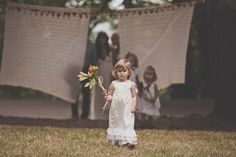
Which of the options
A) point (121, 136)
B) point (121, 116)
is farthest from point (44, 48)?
point (121, 136)

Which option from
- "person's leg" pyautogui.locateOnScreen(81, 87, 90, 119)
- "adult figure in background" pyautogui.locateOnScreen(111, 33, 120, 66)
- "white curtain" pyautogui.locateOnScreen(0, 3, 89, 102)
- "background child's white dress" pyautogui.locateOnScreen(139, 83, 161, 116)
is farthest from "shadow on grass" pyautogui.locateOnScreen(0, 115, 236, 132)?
"person's leg" pyautogui.locateOnScreen(81, 87, 90, 119)

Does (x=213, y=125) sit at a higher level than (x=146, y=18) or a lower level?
lower

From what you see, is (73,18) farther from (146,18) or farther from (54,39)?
(146,18)

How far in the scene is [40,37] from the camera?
13773mm

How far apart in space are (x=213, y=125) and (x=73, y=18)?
372cm

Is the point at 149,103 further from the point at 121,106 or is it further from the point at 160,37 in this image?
the point at 121,106

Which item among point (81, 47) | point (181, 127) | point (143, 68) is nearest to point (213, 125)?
point (181, 127)

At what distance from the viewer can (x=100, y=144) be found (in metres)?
8.90

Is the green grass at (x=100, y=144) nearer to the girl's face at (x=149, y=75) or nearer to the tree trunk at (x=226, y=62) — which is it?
the girl's face at (x=149, y=75)

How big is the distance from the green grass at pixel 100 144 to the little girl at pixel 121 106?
0.21 m

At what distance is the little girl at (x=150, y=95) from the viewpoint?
14.2 meters

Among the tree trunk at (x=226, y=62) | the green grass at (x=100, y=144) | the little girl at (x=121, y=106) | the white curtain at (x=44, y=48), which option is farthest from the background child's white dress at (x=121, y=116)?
the tree trunk at (x=226, y=62)

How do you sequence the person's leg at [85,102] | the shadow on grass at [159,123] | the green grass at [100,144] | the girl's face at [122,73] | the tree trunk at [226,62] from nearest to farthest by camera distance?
the green grass at [100,144]
the girl's face at [122,73]
the shadow on grass at [159,123]
the tree trunk at [226,62]
the person's leg at [85,102]

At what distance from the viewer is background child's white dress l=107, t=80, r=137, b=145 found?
8.85m
